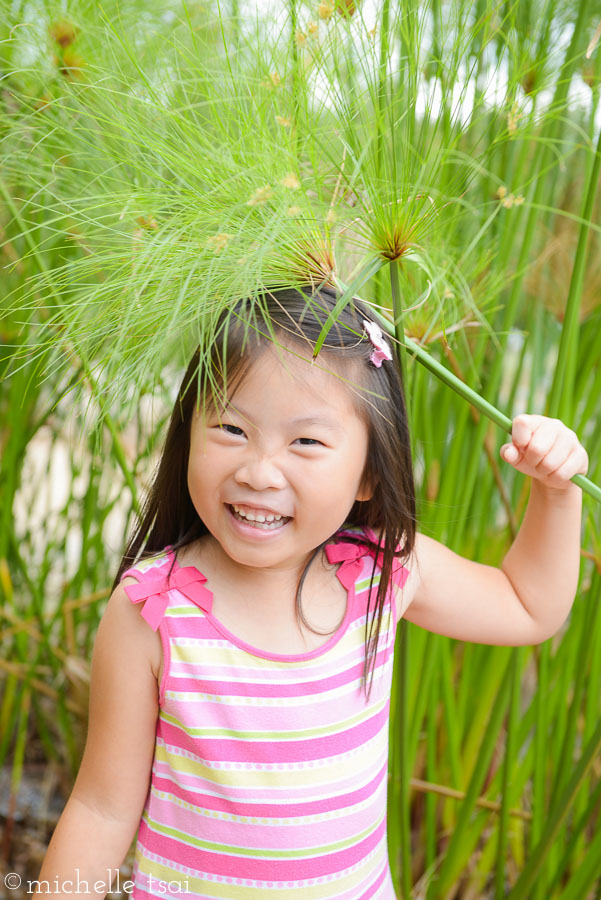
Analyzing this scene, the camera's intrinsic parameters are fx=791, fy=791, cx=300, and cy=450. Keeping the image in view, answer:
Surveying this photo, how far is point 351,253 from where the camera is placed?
521 mm

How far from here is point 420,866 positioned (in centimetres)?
105

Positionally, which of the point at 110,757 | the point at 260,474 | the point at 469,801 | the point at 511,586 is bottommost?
the point at 469,801

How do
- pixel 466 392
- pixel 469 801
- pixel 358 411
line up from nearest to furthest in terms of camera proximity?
pixel 466 392, pixel 358 411, pixel 469 801

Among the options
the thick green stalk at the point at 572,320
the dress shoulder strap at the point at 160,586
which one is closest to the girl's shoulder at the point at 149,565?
the dress shoulder strap at the point at 160,586

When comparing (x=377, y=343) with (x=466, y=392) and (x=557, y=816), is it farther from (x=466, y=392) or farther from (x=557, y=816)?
(x=557, y=816)

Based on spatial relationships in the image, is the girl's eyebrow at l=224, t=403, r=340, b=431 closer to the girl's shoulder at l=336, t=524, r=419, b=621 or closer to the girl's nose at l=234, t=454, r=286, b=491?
the girl's nose at l=234, t=454, r=286, b=491

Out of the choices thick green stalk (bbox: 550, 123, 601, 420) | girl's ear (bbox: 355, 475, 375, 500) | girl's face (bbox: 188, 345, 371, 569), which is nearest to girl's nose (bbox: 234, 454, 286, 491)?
girl's face (bbox: 188, 345, 371, 569)

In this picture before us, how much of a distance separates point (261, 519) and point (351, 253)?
19cm

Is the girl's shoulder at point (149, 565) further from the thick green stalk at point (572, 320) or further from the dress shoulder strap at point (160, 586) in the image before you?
the thick green stalk at point (572, 320)

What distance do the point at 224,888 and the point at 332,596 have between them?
9.0 inches

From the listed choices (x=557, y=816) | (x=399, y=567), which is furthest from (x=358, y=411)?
(x=557, y=816)

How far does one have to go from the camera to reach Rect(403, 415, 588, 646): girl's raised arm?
25.3 inches

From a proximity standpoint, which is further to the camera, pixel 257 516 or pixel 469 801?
pixel 469 801

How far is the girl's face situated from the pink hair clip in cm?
3
